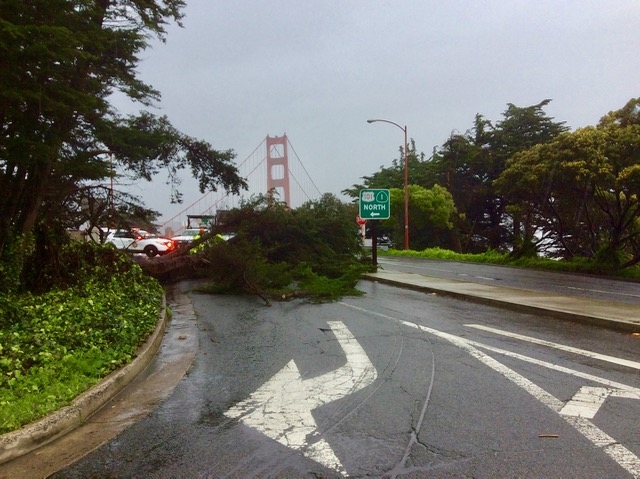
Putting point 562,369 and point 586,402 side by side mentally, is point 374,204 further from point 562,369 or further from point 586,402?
point 586,402

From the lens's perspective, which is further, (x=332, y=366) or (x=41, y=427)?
(x=332, y=366)

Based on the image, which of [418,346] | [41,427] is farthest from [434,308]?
[41,427]

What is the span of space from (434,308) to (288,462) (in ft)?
28.3

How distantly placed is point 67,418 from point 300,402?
2.08m

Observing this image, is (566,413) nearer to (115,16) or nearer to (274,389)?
(274,389)

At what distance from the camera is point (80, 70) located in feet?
36.1

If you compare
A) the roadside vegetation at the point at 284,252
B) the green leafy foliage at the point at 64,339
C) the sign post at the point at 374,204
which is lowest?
the green leafy foliage at the point at 64,339

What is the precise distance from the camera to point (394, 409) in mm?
5352

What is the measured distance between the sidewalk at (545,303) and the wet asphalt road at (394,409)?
60 cm

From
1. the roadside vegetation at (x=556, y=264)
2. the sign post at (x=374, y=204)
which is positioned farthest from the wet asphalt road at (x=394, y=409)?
the roadside vegetation at (x=556, y=264)

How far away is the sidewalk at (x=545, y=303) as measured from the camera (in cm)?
1002

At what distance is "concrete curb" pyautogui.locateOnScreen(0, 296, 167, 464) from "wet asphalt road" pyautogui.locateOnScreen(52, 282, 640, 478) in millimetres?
513

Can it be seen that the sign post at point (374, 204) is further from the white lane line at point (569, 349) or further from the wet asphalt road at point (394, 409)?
the wet asphalt road at point (394, 409)

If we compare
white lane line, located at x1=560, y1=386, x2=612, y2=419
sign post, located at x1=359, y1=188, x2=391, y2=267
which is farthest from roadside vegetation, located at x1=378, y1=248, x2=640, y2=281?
white lane line, located at x1=560, y1=386, x2=612, y2=419
